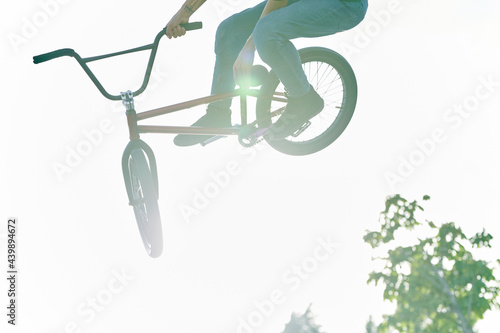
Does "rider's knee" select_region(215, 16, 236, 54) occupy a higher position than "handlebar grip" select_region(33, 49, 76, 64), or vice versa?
"handlebar grip" select_region(33, 49, 76, 64)

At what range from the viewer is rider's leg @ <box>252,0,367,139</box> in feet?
16.4

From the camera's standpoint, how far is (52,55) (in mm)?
4727

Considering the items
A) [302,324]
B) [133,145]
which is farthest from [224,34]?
[302,324]

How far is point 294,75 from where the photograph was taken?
5312 millimetres

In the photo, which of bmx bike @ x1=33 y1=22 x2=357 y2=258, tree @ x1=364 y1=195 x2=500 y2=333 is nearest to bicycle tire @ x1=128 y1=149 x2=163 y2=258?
bmx bike @ x1=33 y1=22 x2=357 y2=258

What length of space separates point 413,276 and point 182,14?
14.0 meters

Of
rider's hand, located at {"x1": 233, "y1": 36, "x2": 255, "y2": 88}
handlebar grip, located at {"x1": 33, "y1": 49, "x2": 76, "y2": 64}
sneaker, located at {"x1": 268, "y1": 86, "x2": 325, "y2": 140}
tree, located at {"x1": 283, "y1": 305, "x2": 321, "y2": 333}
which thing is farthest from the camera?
tree, located at {"x1": 283, "y1": 305, "x2": 321, "y2": 333}

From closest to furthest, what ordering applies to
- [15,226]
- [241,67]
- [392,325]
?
[241,67] < [15,226] < [392,325]

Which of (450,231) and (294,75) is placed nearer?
(294,75)

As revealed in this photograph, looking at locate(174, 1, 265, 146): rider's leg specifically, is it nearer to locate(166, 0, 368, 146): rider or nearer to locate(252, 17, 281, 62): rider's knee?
locate(166, 0, 368, 146): rider

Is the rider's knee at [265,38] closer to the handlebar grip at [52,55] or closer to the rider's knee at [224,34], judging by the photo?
the rider's knee at [224,34]

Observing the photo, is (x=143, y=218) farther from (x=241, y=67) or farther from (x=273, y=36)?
(x=273, y=36)

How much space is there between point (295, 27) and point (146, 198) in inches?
76.0

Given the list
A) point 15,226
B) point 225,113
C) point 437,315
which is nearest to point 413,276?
point 437,315
